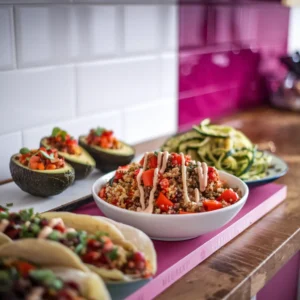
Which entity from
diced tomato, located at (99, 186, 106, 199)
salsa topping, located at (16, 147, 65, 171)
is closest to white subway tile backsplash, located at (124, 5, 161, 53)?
salsa topping, located at (16, 147, 65, 171)

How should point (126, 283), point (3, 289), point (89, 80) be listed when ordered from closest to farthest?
point (3, 289) < point (126, 283) < point (89, 80)

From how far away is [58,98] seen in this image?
5.25ft

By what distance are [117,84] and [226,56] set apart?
77 cm

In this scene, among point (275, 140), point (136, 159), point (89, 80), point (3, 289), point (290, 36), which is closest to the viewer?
point (3, 289)

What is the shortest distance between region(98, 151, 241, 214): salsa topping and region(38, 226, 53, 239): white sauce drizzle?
9.8 inches

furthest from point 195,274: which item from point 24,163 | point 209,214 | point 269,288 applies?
point 24,163

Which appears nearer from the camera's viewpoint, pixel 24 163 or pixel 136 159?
pixel 24 163

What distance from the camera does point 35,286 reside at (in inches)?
26.8

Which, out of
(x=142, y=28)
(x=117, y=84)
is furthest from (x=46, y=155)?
(x=142, y=28)

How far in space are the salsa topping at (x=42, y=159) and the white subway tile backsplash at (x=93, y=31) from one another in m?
0.50

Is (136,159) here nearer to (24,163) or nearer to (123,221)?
(24,163)

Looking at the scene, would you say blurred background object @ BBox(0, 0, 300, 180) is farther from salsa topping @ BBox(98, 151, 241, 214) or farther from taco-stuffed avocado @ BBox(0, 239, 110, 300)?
taco-stuffed avocado @ BBox(0, 239, 110, 300)

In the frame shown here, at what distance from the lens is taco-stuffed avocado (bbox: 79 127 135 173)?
1.39 metres

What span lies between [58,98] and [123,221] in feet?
2.31
